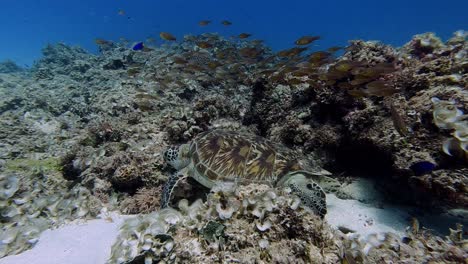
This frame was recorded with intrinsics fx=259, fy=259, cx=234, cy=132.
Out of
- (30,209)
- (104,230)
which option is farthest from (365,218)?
(30,209)

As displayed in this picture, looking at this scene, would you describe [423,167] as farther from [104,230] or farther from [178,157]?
[104,230]

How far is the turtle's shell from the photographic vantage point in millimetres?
4410

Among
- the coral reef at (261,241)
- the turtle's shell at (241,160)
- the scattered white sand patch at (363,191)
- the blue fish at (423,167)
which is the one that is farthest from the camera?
the scattered white sand patch at (363,191)

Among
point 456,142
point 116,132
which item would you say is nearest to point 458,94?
point 456,142

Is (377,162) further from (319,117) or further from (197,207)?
(197,207)

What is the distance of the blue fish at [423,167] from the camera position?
362cm

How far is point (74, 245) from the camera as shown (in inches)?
137

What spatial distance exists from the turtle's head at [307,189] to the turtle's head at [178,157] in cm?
194

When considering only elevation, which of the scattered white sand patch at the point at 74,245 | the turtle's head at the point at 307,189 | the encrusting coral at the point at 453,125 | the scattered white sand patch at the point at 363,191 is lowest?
the scattered white sand patch at the point at 74,245

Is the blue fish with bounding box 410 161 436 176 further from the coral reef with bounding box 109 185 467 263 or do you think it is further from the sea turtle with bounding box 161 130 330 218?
the sea turtle with bounding box 161 130 330 218

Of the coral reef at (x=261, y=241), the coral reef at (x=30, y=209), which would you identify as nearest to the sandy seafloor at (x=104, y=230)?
the coral reef at (x=30, y=209)

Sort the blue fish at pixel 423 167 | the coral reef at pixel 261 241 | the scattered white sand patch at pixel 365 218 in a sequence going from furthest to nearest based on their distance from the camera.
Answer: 1. the scattered white sand patch at pixel 365 218
2. the blue fish at pixel 423 167
3. the coral reef at pixel 261 241

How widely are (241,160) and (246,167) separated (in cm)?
17

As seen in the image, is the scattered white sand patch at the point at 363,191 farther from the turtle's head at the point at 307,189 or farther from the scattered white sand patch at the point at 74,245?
the scattered white sand patch at the point at 74,245
